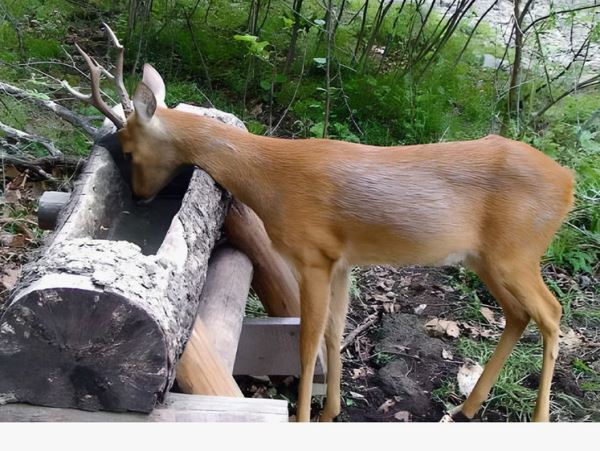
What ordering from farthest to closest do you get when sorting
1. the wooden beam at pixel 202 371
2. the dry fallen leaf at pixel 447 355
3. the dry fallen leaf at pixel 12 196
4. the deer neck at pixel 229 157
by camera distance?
the dry fallen leaf at pixel 12 196
the dry fallen leaf at pixel 447 355
the deer neck at pixel 229 157
the wooden beam at pixel 202 371

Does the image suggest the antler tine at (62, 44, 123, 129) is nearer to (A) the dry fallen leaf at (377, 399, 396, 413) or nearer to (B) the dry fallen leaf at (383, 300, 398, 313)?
(A) the dry fallen leaf at (377, 399, 396, 413)

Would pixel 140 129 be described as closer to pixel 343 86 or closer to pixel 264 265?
pixel 264 265

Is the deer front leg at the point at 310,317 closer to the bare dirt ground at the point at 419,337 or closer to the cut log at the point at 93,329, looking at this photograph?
the bare dirt ground at the point at 419,337

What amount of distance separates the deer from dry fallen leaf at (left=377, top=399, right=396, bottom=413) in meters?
0.55

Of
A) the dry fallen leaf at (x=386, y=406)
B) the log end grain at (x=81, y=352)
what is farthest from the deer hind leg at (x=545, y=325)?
the log end grain at (x=81, y=352)

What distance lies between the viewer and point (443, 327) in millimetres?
5000

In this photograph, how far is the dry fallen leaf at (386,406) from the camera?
4327 mm

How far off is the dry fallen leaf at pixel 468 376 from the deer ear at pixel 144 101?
2.20 m

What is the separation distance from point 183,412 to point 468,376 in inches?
85.3

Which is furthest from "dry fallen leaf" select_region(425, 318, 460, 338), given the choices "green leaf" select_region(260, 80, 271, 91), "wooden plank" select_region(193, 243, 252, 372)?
"green leaf" select_region(260, 80, 271, 91)

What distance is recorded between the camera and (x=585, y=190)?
19.7 feet

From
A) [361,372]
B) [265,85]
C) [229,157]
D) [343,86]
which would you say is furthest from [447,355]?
[265,85]

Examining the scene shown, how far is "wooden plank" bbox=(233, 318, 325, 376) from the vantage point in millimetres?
4289
